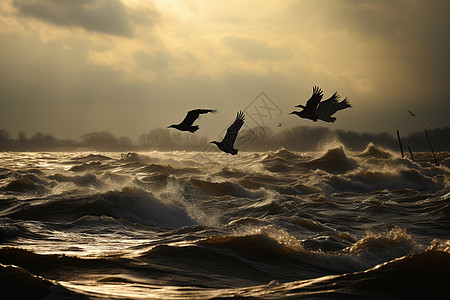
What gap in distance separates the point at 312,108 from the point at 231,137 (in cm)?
243

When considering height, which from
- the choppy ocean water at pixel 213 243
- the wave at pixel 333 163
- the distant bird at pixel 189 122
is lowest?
the choppy ocean water at pixel 213 243

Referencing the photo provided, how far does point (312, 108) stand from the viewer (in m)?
15.8

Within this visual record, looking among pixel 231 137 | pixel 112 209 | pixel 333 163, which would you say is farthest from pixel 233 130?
pixel 333 163

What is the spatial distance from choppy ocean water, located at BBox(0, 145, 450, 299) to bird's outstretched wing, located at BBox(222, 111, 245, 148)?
2121 mm

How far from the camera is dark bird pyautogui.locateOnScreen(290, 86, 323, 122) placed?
15711mm

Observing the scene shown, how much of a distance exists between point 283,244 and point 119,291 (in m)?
4.61

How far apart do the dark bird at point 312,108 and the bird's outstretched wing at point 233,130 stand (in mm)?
1937

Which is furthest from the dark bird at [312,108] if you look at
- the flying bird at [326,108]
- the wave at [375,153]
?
the wave at [375,153]

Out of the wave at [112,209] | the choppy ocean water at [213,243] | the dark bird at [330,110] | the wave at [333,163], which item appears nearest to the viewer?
the choppy ocean water at [213,243]

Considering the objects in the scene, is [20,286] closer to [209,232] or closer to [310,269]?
[310,269]

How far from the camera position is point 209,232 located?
42.8 feet

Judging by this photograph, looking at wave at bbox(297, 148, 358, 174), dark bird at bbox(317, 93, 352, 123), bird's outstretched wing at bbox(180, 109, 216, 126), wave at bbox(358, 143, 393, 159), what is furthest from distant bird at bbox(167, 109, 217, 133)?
wave at bbox(358, 143, 393, 159)

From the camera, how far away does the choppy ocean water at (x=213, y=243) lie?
722 centimetres

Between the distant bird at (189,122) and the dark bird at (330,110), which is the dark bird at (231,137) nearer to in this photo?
the distant bird at (189,122)
